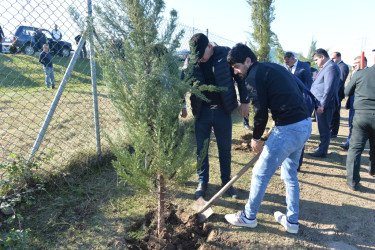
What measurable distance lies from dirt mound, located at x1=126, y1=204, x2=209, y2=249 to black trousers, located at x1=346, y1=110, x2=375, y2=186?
2.56 m

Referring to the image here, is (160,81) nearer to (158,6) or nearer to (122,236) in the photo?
(158,6)

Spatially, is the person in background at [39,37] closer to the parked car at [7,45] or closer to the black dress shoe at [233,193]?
the parked car at [7,45]

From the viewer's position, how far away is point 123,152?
→ 217 centimetres

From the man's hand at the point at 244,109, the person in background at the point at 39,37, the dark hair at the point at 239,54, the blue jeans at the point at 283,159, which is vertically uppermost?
the person in background at the point at 39,37

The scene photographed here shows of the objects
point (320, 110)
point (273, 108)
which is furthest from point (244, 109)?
point (320, 110)

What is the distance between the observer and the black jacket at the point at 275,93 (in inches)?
90.8

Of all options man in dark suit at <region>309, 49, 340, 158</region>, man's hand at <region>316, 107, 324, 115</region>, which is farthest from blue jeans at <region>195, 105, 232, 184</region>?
man's hand at <region>316, 107, 324, 115</region>

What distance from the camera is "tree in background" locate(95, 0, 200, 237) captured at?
2100mm

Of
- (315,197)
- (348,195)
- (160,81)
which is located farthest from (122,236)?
(348,195)

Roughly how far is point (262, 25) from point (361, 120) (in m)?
3.25

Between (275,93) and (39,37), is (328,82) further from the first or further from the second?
(39,37)

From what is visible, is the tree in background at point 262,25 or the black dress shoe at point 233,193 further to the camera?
the tree in background at point 262,25

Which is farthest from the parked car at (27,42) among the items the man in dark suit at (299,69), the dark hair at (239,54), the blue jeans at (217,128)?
the man in dark suit at (299,69)

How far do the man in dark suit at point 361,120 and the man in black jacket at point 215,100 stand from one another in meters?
1.78
